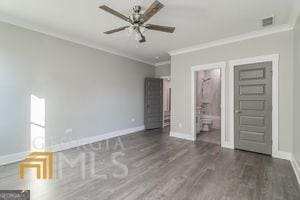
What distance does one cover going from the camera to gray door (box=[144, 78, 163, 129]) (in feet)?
21.5

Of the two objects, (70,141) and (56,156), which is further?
(70,141)

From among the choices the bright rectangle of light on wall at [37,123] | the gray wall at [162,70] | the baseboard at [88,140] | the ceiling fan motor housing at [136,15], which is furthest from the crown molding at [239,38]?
the bright rectangle of light on wall at [37,123]

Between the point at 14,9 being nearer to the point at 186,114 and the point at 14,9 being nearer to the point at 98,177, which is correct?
the point at 98,177

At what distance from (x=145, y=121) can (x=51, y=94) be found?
3598mm

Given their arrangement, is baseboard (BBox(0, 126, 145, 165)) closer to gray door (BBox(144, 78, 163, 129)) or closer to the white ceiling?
gray door (BBox(144, 78, 163, 129))

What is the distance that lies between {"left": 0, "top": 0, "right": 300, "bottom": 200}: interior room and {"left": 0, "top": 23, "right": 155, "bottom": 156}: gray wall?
0.07 feet

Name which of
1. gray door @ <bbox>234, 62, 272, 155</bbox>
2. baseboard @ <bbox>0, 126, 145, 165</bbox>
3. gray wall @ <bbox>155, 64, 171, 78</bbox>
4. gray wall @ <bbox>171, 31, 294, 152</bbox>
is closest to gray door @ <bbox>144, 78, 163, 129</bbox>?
gray wall @ <bbox>155, 64, 171, 78</bbox>

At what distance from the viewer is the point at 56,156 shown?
3.63m

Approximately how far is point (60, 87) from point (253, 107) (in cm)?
467

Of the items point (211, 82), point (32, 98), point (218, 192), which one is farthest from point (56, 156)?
point (211, 82)

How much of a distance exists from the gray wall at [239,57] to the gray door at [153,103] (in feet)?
4.62

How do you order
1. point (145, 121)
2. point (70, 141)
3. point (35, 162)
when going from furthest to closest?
point (145, 121) < point (70, 141) < point (35, 162)

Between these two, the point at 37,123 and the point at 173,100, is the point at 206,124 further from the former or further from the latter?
the point at 37,123

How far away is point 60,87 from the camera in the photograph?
402cm
